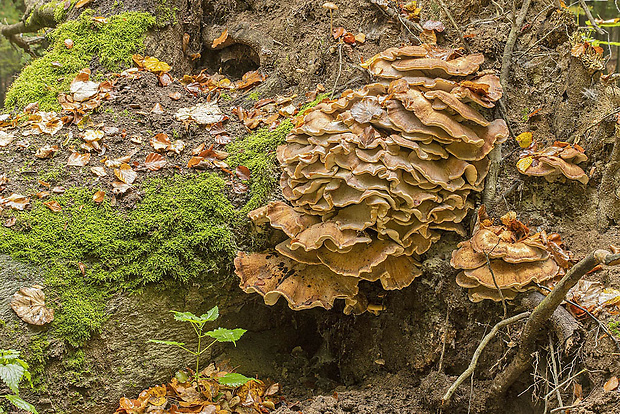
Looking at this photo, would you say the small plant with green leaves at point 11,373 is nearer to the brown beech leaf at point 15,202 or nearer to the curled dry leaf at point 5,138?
the brown beech leaf at point 15,202

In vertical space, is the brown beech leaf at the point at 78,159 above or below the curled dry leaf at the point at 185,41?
below

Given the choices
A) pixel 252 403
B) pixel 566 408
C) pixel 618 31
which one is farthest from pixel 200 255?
pixel 618 31

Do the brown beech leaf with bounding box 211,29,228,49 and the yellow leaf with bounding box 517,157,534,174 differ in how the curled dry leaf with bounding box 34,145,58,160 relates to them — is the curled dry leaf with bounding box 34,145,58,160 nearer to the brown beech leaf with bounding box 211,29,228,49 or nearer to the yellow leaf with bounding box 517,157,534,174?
the brown beech leaf with bounding box 211,29,228,49

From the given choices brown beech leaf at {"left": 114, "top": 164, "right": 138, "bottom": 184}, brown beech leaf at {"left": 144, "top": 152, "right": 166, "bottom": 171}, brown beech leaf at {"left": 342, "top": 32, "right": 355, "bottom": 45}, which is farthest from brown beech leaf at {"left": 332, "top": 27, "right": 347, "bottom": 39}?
brown beech leaf at {"left": 114, "top": 164, "right": 138, "bottom": 184}

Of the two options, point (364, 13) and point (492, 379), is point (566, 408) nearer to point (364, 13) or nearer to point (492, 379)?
point (492, 379)

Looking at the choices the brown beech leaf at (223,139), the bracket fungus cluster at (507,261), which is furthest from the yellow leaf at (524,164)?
the brown beech leaf at (223,139)

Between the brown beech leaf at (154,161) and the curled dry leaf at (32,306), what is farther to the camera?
the brown beech leaf at (154,161)
